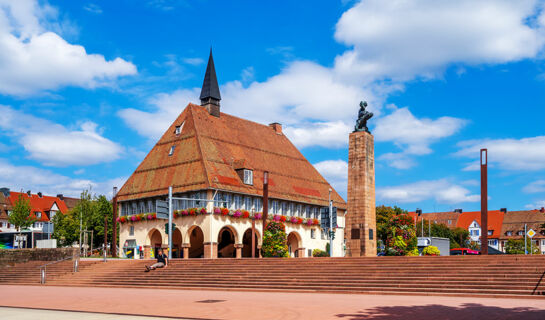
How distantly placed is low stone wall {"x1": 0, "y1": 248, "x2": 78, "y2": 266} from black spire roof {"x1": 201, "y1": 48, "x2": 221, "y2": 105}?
84.6 feet

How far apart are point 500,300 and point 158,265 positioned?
19.6m

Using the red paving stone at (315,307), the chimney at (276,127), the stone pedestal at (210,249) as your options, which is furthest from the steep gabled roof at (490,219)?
the red paving stone at (315,307)

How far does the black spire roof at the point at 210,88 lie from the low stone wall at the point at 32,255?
2577 centimetres

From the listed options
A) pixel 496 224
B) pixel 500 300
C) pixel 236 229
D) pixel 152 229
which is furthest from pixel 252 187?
pixel 496 224

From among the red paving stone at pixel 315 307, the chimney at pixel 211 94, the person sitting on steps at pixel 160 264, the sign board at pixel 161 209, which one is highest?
the chimney at pixel 211 94

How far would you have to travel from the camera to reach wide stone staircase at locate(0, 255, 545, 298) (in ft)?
64.0

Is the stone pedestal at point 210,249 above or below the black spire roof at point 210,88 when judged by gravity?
below

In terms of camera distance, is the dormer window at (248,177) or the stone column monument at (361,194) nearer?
the stone column monument at (361,194)

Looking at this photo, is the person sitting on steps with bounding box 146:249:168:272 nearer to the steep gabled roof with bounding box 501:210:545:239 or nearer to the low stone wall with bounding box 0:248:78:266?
the low stone wall with bounding box 0:248:78:266

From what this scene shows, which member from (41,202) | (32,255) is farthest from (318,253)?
(41,202)

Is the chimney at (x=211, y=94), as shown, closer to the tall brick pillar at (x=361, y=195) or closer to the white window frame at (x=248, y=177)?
the white window frame at (x=248, y=177)

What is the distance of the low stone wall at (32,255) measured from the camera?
39.9 m

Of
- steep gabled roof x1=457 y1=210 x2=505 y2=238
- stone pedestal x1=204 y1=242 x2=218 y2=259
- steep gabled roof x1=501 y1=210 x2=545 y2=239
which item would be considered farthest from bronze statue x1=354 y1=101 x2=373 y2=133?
steep gabled roof x1=457 y1=210 x2=505 y2=238

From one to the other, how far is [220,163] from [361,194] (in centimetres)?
2265
